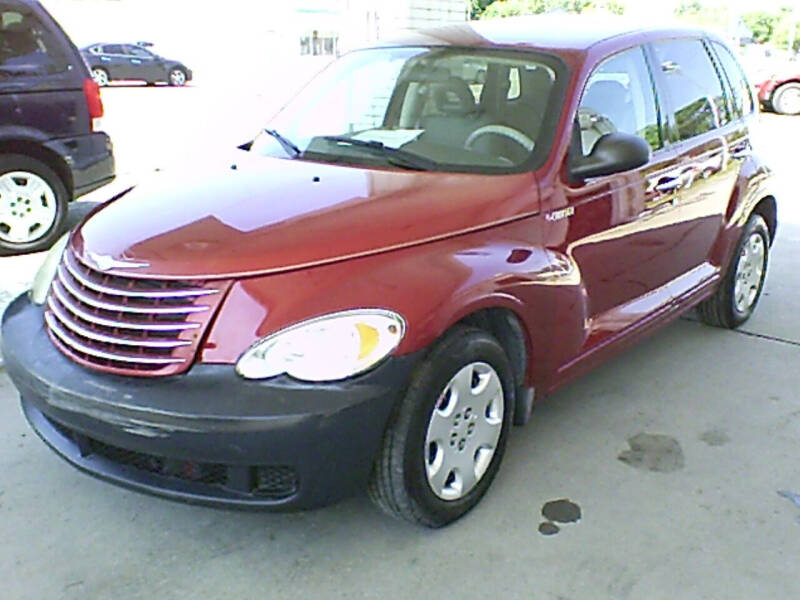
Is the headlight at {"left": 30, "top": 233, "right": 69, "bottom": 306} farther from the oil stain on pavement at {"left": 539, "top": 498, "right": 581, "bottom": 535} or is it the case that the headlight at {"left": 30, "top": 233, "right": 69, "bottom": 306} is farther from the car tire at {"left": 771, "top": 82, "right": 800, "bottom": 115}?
the car tire at {"left": 771, "top": 82, "right": 800, "bottom": 115}

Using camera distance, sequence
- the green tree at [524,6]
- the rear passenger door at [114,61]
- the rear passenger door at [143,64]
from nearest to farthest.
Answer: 1. the rear passenger door at [114,61]
2. the rear passenger door at [143,64]
3. the green tree at [524,6]

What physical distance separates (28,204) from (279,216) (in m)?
3.72

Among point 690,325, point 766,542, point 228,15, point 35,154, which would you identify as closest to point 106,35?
point 228,15

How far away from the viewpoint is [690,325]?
453 centimetres

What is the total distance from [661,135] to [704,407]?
1.20 m

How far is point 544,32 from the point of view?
11.1ft

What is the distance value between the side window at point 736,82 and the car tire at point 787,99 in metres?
13.5

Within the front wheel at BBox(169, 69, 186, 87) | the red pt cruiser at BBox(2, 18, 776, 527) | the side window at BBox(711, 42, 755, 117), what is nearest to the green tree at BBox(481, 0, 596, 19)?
the front wheel at BBox(169, 69, 186, 87)

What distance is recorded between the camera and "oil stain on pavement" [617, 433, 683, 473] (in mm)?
2994

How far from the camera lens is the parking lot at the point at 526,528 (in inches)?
91.8

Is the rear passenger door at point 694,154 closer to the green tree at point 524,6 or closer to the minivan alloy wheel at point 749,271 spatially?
the minivan alloy wheel at point 749,271

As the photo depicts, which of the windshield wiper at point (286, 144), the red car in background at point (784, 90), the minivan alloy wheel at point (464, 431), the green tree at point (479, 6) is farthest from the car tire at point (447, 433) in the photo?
the green tree at point (479, 6)

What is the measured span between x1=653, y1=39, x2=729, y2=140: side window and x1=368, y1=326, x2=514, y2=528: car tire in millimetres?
1710

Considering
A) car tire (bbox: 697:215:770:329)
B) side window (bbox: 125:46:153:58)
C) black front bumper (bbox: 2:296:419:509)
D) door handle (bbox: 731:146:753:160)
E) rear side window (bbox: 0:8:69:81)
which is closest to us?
black front bumper (bbox: 2:296:419:509)
